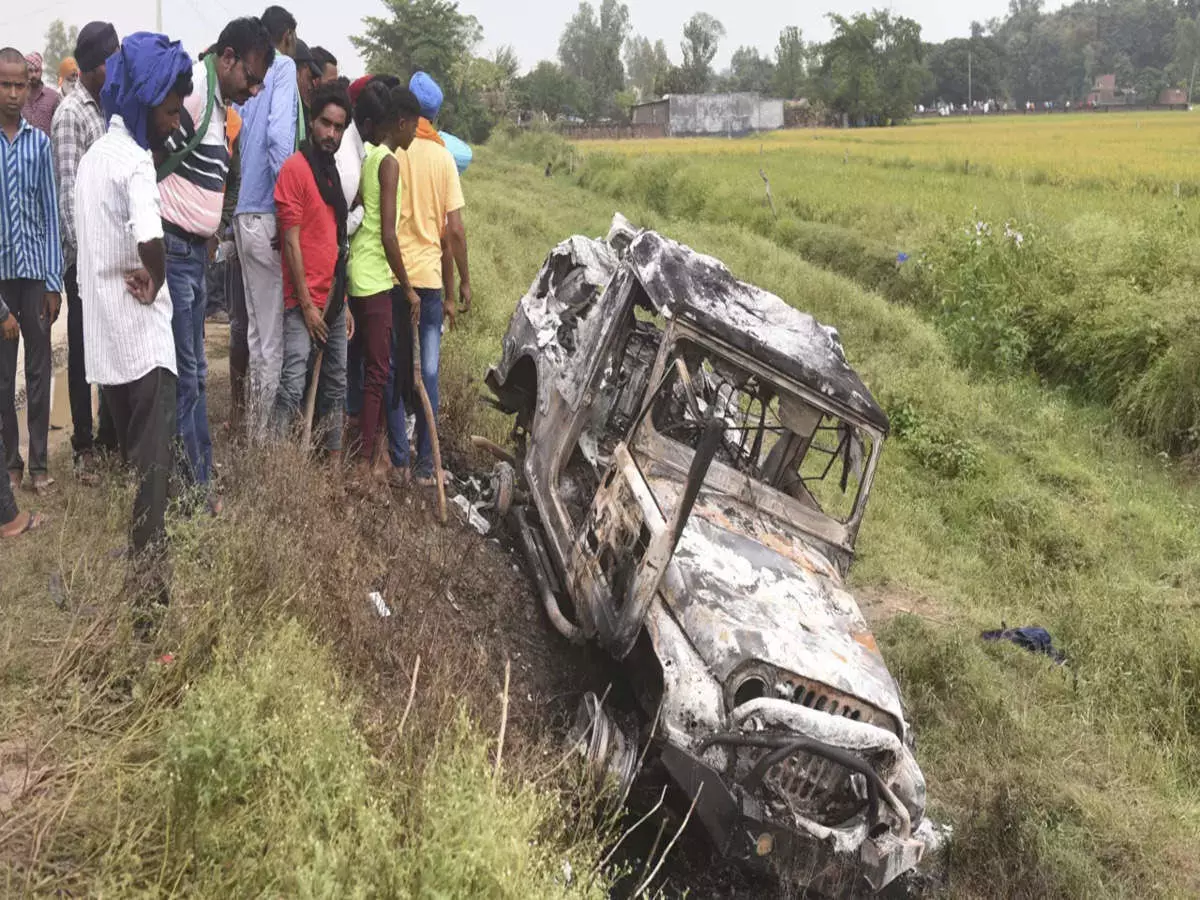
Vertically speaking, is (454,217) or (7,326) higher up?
(454,217)

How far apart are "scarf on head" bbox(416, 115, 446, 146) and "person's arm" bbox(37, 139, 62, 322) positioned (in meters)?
2.07

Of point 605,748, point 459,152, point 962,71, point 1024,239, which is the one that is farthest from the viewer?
point 962,71

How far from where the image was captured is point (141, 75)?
4.00m

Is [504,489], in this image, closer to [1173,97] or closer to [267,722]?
[267,722]

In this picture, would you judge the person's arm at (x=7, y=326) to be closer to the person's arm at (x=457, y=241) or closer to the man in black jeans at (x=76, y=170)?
the man in black jeans at (x=76, y=170)

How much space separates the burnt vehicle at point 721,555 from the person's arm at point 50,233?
2.68 metres

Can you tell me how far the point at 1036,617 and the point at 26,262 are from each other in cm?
658

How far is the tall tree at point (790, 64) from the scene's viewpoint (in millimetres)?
89500

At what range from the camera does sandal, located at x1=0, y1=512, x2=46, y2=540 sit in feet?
15.2

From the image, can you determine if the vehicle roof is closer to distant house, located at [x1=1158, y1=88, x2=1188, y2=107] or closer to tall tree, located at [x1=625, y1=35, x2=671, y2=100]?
distant house, located at [x1=1158, y1=88, x2=1188, y2=107]

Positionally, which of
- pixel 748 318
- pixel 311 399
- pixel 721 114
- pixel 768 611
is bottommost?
pixel 768 611

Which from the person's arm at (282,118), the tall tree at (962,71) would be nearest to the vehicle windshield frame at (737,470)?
the person's arm at (282,118)

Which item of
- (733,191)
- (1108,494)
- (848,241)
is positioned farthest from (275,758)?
(733,191)

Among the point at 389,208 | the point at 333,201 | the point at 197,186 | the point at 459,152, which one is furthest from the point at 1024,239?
the point at 197,186
